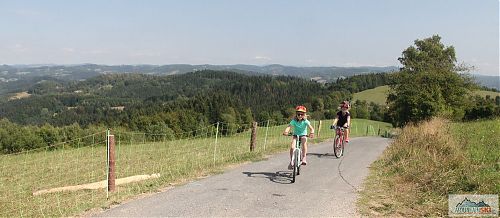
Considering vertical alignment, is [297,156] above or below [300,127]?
below

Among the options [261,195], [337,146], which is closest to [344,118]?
[337,146]

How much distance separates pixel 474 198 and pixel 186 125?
86.4 metres

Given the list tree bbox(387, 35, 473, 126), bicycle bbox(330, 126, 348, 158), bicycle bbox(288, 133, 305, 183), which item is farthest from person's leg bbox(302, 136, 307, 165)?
tree bbox(387, 35, 473, 126)

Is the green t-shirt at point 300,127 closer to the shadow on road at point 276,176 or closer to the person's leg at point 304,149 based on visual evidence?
the person's leg at point 304,149

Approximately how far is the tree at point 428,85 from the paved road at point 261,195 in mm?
30682

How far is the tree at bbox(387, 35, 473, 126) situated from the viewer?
41312 millimetres

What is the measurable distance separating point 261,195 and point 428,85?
39.6 meters

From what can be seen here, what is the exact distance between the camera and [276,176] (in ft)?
35.0

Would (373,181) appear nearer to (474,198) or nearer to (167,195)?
(474,198)

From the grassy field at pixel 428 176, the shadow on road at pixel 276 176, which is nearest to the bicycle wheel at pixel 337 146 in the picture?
the grassy field at pixel 428 176

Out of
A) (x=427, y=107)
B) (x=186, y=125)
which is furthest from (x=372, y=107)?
(x=427, y=107)

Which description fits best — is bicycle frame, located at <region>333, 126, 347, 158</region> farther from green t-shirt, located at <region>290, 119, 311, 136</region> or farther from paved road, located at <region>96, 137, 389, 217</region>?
green t-shirt, located at <region>290, 119, 311, 136</region>

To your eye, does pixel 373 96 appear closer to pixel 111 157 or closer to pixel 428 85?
pixel 428 85

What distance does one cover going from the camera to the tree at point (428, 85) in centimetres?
4131
